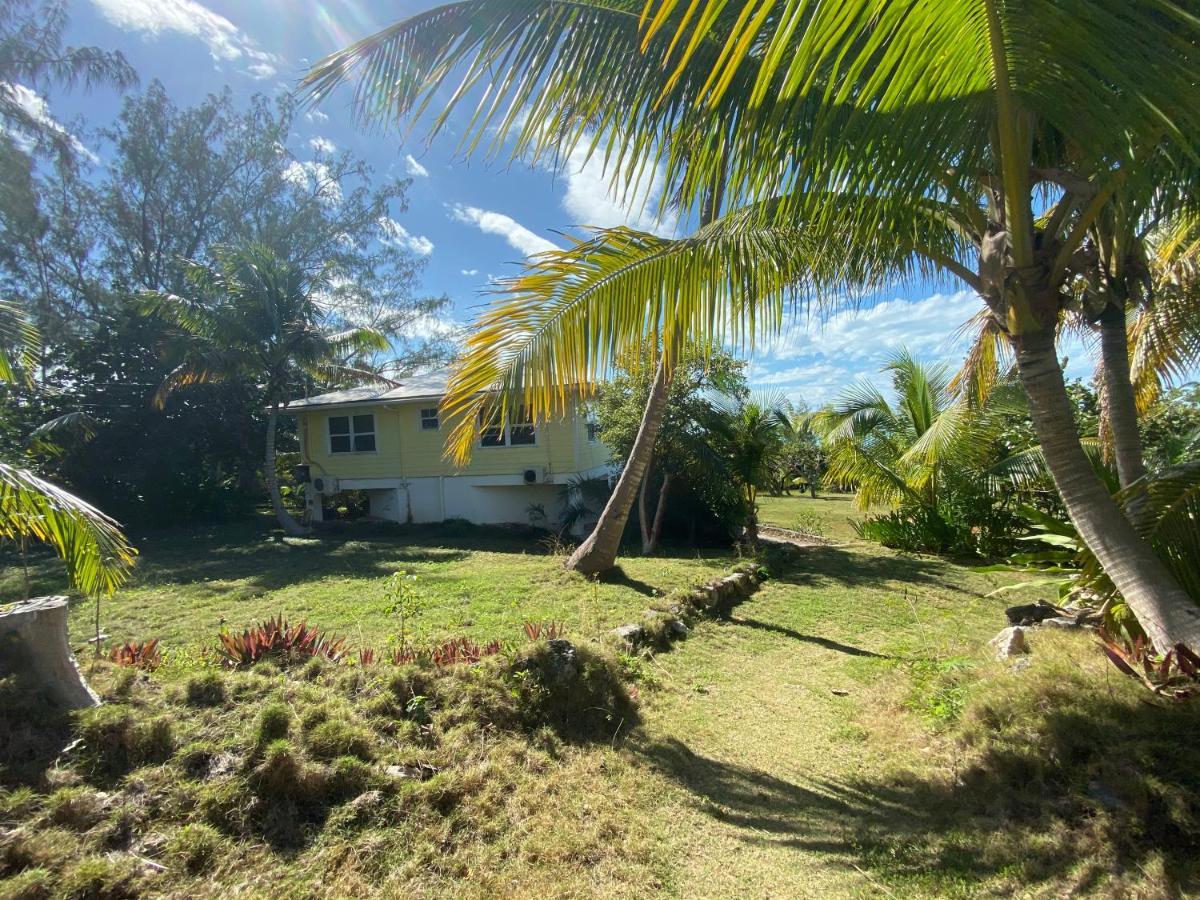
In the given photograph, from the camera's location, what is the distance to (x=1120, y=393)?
4016mm

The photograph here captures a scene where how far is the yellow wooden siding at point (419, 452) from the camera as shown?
56.0 feet

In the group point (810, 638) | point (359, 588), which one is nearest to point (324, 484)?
point (359, 588)

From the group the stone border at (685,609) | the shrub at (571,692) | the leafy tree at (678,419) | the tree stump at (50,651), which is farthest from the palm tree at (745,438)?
the tree stump at (50,651)

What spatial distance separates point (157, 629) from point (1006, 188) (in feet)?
29.4

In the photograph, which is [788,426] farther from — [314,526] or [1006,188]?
[314,526]

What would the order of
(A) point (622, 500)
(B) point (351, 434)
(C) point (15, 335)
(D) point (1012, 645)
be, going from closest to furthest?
(D) point (1012, 645)
(C) point (15, 335)
(A) point (622, 500)
(B) point (351, 434)

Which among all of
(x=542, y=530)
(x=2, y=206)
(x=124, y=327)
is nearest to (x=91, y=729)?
(x=542, y=530)

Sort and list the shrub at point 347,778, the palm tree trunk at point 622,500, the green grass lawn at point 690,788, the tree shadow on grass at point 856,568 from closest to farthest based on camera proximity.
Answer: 1. the green grass lawn at point 690,788
2. the shrub at point 347,778
3. the palm tree trunk at point 622,500
4. the tree shadow on grass at point 856,568

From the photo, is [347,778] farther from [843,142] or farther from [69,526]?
[843,142]

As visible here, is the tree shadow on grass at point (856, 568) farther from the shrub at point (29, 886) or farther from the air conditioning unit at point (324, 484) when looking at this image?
the air conditioning unit at point (324, 484)

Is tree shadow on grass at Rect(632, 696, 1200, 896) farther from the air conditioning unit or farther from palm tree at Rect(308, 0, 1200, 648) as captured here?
the air conditioning unit

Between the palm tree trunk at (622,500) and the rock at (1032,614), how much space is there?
467cm

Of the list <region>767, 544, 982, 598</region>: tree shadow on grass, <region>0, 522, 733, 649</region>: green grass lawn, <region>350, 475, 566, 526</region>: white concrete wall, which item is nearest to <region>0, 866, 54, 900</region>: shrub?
<region>0, 522, 733, 649</region>: green grass lawn

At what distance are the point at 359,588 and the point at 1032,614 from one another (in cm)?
855
